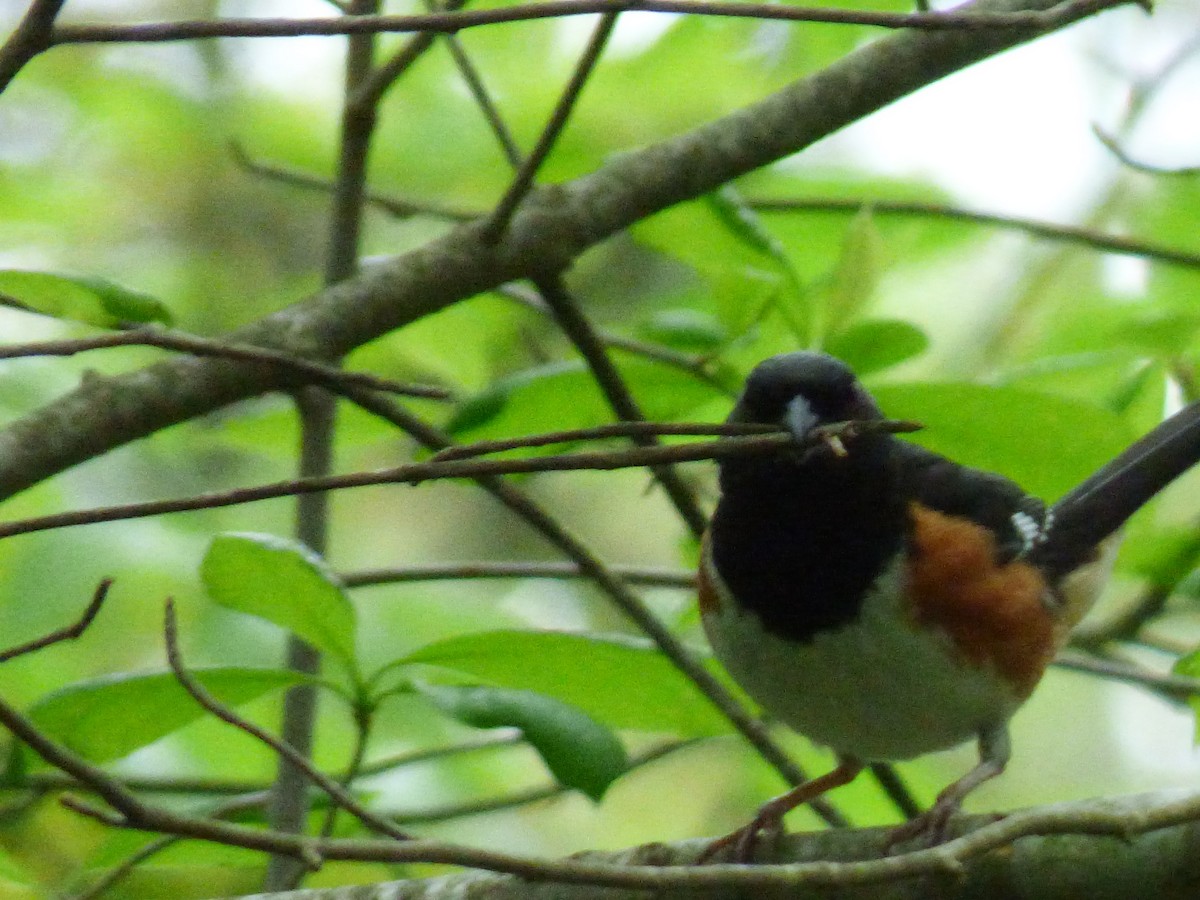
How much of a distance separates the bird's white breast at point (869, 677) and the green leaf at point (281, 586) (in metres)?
0.80

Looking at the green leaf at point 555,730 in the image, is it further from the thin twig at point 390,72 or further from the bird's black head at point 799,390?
the thin twig at point 390,72

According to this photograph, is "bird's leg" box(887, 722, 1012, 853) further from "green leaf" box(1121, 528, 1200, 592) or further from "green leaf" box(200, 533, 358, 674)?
"green leaf" box(200, 533, 358, 674)

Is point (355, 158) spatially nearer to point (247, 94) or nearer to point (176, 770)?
point (176, 770)

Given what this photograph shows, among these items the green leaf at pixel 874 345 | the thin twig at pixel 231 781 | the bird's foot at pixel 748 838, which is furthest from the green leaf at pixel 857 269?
the thin twig at pixel 231 781

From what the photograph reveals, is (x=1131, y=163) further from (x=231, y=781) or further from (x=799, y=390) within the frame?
(x=231, y=781)

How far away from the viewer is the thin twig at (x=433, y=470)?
1312mm

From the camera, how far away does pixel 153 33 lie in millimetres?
1315

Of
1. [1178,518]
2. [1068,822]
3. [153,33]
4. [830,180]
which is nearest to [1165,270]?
[830,180]

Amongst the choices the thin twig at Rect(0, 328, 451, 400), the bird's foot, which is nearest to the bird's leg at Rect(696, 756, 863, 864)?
the bird's foot

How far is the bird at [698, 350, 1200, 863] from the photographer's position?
98.0 inches

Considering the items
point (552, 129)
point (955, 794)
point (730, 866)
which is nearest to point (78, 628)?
point (730, 866)

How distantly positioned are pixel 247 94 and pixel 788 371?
3.20m

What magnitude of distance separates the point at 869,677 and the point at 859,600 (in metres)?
0.13

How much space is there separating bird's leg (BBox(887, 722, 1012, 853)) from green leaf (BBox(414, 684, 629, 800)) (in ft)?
1.36
